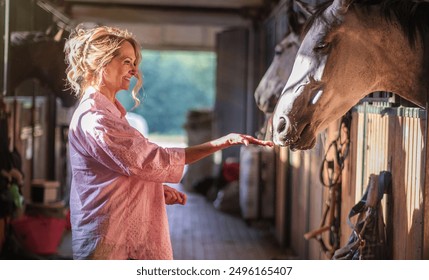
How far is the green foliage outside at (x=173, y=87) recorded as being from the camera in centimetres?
1362

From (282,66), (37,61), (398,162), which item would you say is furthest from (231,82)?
(398,162)

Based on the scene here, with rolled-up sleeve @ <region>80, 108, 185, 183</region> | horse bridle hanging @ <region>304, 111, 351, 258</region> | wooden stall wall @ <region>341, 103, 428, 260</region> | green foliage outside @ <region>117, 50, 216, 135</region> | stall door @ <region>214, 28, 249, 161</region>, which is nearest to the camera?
rolled-up sleeve @ <region>80, 108, 185, 183</region>

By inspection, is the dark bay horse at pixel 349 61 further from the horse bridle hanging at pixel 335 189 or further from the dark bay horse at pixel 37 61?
the dark bay horse at pixel 37 61

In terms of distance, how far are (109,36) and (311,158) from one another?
1.77m

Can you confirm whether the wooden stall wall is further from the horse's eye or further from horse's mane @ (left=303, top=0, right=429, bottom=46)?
the horse's eye

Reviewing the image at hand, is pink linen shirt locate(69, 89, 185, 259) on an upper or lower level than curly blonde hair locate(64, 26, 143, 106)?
lower

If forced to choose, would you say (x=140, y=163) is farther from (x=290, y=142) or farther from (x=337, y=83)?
(x=337, y=83)

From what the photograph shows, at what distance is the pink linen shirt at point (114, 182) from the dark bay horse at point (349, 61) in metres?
0.35

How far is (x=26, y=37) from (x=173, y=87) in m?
11.0

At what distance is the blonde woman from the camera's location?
1591 millimetres

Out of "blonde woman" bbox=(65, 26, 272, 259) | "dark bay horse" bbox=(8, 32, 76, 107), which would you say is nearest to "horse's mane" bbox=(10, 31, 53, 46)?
"dark bay horse" bbox=(8, 32, 76, 107)

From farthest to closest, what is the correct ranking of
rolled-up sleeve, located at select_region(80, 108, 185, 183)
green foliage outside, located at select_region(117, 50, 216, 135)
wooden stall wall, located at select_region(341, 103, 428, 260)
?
green foliage outside, located at select_region(117, 50, 216, 135) < wooden stall wall, located at select_region(341, 103, 428, 260) < rolled-up sleeve, located at select_region(80, 108, 185, 183)

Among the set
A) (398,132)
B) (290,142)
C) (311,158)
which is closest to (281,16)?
(311,158)

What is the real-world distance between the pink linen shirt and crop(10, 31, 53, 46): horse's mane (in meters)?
1.59
